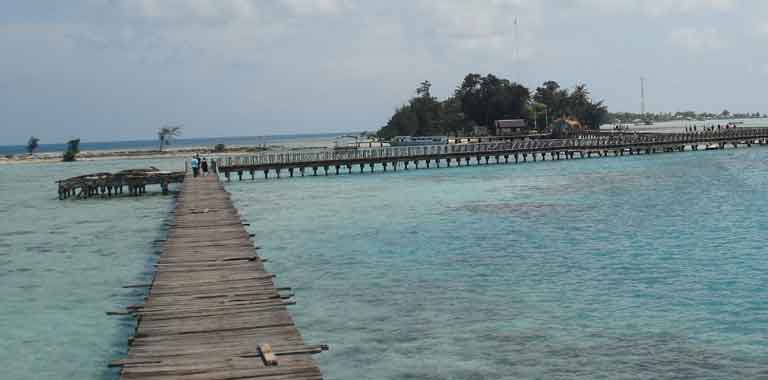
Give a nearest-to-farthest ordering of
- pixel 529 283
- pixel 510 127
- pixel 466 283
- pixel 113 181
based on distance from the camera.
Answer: pixel 529 283 < pixel 466 283 < pixel 113 181 < pixel 510 127

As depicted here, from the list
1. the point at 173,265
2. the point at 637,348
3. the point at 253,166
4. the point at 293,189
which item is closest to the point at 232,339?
the point at 173,265

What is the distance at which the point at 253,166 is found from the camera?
214 feet

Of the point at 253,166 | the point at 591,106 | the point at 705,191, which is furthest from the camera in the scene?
the point at 591,106

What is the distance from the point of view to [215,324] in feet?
38.7

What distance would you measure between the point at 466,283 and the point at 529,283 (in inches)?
58.4

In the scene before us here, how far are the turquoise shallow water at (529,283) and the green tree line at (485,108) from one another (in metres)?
88.5

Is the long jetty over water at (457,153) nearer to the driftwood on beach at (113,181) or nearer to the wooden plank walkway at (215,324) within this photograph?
the driftwood on beach at (113,181)

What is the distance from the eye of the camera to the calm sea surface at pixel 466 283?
13984mm

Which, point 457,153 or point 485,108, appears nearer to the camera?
point 457,153

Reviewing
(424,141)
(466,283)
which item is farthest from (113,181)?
(424,141)

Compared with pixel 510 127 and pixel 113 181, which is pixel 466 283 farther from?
pixel 510 127

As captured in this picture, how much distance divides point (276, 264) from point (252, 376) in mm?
14862

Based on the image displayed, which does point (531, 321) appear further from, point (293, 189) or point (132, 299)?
point (293, 189)

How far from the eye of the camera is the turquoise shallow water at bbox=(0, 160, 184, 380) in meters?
14.9
